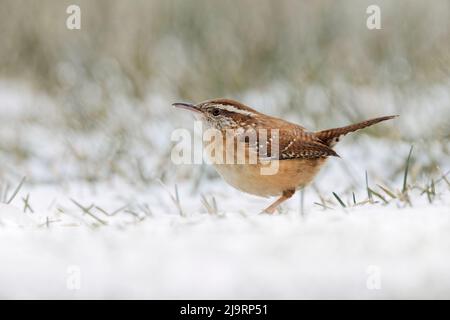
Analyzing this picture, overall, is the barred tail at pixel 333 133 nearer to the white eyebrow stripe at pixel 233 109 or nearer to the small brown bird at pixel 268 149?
the small brown bird at pixel 268 149

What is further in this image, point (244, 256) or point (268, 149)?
point (268, 149)

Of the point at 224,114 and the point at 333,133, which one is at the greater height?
the point at 224,114

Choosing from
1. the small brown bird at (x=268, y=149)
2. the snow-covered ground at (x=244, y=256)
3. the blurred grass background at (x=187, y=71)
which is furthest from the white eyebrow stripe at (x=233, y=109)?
the snow-covered ground at (x=244, y=256)

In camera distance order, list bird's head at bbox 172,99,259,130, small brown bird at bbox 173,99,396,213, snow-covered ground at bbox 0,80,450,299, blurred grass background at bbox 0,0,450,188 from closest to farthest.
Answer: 1. snow-covered ground at bbox 0,80,450,299
2. small brown bird at bbox 173,99,396,213
3. bird's head at bbox 172,99,259,130
4. blurred grass background at bbox 0,0,450,188

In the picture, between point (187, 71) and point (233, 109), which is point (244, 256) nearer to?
point (233, 109)

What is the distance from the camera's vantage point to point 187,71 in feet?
28.0

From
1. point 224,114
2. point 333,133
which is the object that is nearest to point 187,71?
point 224,114

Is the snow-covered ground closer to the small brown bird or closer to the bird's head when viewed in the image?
the small brown bird

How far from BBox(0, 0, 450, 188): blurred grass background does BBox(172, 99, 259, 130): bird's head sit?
82cm

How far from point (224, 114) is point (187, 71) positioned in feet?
9.89

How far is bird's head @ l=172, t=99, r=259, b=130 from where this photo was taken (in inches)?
219

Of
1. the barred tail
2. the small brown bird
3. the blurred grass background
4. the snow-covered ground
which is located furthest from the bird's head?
the snow-covered ground
